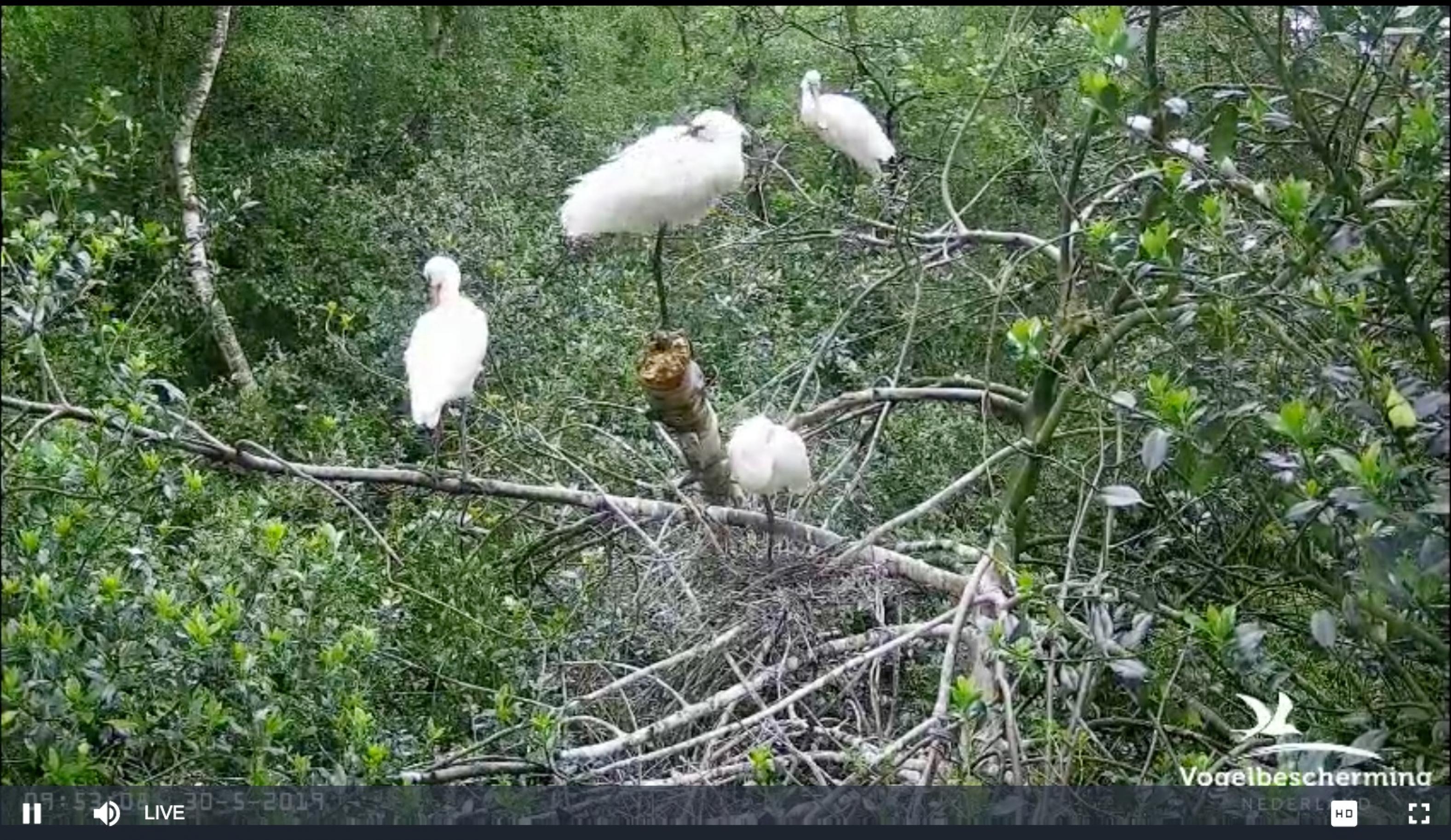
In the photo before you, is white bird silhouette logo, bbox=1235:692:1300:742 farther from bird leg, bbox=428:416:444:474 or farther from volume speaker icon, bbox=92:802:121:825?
bird leg, bbox=428:416:444:474

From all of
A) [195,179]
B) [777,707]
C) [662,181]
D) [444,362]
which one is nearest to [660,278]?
[662,181]

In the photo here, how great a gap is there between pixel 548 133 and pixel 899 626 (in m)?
A: 3.63

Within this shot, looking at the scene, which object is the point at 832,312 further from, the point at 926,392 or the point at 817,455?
the point at 926,392

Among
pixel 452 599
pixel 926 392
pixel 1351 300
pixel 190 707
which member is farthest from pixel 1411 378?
pixel 452 599

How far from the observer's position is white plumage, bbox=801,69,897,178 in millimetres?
2703

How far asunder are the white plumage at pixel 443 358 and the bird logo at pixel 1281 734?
1.25 meters

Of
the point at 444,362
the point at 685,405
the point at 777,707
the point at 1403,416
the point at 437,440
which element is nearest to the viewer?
the point at 1403,416

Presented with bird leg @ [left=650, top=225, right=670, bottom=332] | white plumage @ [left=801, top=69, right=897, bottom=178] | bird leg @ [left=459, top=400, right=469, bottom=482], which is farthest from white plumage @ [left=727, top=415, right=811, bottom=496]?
white plumage @ [left=801, top=69, right=897, bottom=178]

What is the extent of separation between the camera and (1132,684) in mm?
1238

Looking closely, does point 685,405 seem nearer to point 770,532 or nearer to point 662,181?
point 770,532

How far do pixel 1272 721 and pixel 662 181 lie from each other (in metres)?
1.27

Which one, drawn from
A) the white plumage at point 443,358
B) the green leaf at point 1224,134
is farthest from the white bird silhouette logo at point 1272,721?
the white plumage at point 443,358

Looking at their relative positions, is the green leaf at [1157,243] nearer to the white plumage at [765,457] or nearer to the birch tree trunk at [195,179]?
the white plumage at [765,457]

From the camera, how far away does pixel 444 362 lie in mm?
2137
